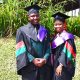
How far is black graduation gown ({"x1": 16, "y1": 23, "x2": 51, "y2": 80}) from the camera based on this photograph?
5754 millimetres

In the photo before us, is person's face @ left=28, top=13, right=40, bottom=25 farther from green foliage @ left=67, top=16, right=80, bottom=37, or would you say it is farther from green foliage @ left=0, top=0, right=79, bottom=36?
green foliage @ left=67, top=16, right=80, bottom=37

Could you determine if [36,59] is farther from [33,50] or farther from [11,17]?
[11,17]

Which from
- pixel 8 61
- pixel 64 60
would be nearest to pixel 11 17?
pixel 8 61

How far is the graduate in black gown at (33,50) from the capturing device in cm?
575

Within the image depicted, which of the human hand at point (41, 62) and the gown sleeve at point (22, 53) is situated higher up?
the gown sleeve at point (22, 53)

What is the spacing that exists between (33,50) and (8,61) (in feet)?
9.56

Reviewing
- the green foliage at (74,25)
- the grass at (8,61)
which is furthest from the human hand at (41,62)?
the green foliage at (74,25)

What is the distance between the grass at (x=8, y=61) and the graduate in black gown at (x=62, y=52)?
2265 mm

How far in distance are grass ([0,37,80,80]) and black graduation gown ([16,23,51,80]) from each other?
210cm

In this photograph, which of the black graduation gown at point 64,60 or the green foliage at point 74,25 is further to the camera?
the green foliage at point 74,25

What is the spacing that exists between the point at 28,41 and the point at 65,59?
63 cm

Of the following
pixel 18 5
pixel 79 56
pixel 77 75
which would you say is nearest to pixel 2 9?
pixel 18 5

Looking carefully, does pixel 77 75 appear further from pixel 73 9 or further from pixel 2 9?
pixel 73 9

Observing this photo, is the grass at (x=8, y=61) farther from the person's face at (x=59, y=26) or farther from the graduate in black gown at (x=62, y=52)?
the person's face at (x=59, y=26)
